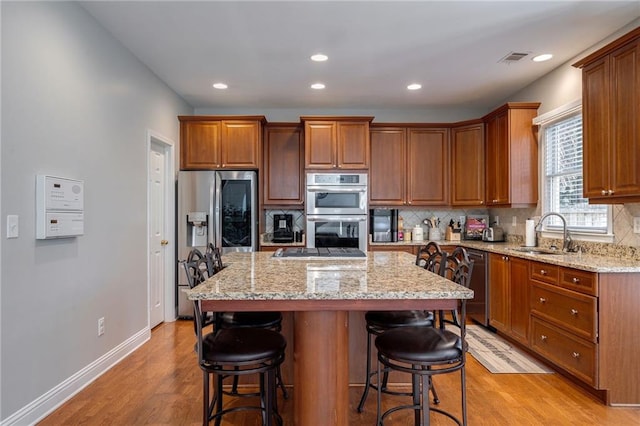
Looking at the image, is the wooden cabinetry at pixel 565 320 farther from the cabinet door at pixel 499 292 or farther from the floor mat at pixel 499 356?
the cabinet door at pixel 499 292

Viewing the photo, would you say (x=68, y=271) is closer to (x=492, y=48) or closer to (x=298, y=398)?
(x=298, y=398)

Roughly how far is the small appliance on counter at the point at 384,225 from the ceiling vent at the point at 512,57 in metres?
2.21

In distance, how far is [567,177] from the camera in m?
3.68

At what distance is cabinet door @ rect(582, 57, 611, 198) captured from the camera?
8.89ft

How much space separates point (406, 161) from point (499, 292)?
6.60 ft

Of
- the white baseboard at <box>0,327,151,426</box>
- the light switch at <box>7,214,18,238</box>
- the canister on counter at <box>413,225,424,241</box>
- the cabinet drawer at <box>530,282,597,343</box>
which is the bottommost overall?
the white baseboard at <box>0,327,151,426</box>

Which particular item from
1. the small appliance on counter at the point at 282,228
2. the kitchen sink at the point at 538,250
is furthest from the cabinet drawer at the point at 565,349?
the small appliance on counter at the point at 282,228

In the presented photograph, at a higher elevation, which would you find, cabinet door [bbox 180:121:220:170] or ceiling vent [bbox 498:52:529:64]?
ceiling vent [bbox 498:52:529:64]

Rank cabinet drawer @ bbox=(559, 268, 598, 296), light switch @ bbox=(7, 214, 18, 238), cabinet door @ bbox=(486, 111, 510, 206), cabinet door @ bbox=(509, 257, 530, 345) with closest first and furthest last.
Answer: light switch @ bbox=(7, 214, 18, 238)
cabinet drawer @ bbox=(559, 268, 598, 296)
cabinet door @ bbox=(509, 257, 530, 345)
cabinet door @ bbox=(486, 111, 510, 206)

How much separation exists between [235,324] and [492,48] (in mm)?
3041

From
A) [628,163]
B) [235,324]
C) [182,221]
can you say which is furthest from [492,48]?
[182,221]

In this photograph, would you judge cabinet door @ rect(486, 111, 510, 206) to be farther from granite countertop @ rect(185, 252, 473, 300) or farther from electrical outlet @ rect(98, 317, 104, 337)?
electrical outlet @ rect(98, 317, 104, 337)

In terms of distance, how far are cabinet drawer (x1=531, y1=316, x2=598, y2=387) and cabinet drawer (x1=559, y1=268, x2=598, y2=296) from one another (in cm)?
34

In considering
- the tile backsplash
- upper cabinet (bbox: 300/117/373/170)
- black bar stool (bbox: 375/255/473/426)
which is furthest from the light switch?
the tile backsplash
